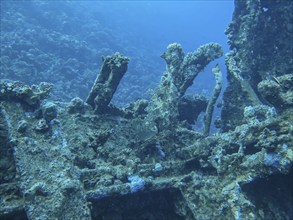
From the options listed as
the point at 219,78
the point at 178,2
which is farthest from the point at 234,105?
the point at 178,2

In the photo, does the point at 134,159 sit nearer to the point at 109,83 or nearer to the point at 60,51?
the point at 109,83

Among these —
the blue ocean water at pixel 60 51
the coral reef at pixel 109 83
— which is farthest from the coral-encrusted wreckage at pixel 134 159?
the blue ocean water at pixel 60 51

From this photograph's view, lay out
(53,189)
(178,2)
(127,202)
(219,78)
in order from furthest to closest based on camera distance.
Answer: (178,2) < (219,78) < (127,202) < (53,189)

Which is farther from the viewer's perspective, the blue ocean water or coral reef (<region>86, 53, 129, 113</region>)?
the blue ocean water

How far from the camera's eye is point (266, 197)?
636 cm

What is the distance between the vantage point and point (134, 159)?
671cm

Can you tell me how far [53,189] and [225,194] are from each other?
3182 millimetres

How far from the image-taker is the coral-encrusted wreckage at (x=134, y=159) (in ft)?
15.9

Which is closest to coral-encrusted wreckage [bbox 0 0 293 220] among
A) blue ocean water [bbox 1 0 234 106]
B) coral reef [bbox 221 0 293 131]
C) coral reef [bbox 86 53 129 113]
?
coral reef [bbox 86 53 129 113]

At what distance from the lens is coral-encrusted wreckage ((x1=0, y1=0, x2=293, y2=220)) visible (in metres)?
4.86

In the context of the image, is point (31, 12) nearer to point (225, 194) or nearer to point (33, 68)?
point (33, 68)

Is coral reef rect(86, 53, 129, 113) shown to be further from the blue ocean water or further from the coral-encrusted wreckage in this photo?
Answer: the blue ocean water

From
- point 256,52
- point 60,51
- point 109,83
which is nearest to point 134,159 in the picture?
point 109,83

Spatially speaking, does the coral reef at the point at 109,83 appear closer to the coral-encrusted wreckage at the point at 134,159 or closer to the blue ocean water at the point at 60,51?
the coral-encrusted wreckage at the point at 134,159
